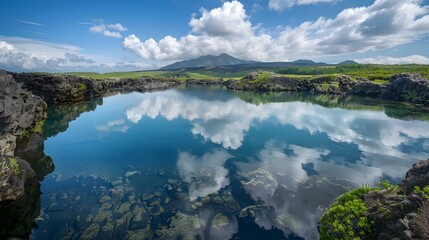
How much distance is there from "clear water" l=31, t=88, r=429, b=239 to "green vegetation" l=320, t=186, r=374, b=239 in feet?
15.5

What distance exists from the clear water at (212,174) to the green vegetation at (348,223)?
4729mm

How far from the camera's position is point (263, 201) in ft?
91.2

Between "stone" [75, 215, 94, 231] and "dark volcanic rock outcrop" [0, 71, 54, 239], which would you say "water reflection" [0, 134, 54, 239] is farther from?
"stone" [75, 215, 94, 231]

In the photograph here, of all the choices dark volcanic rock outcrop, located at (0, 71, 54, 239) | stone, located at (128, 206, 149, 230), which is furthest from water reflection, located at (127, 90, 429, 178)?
dark volcanic rock outcrop, located at (0, 71, 54, 239)

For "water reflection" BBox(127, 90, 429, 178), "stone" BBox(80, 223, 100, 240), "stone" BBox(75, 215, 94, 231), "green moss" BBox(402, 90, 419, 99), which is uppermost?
"green moss" BBox(402, 90, 419, 99)

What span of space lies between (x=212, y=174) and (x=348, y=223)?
21006 millimetres

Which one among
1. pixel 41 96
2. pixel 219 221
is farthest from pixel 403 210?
pixel 41 96

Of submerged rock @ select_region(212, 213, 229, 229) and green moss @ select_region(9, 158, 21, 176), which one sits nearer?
submerged rock @ select_region(212, 213, 229, 229)

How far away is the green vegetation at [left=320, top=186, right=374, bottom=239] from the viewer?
51.3ft

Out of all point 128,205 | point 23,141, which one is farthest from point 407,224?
point 23,141

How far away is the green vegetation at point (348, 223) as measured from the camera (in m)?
15.6

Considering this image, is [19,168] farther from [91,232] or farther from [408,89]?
[408,89]

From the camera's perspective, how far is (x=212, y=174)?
35.4m

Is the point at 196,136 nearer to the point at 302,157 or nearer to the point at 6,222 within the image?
the point at 302,157
